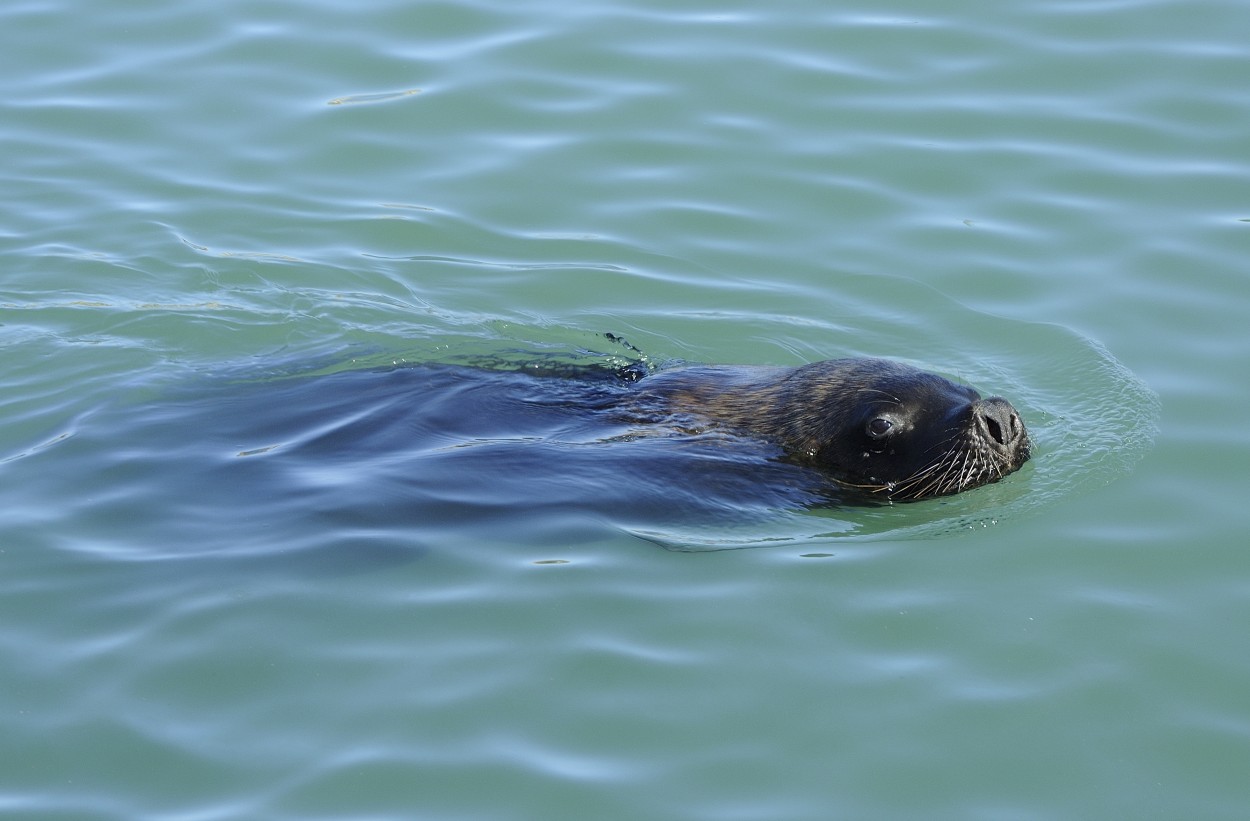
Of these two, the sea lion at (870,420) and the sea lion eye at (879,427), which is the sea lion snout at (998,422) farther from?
the sea lion eye at (879,427)

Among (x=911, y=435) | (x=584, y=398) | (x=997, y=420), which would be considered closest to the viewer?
(x=997, y=420)

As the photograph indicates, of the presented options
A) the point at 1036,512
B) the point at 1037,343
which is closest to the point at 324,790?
the point at 1036,512

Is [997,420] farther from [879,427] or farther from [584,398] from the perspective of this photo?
[584,398]

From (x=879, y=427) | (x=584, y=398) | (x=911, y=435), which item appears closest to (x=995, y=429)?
(x=911, y=435)

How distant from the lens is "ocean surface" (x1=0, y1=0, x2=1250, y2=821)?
5859 millimetres

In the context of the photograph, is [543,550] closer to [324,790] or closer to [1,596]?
[324,790]

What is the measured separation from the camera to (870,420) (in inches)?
311

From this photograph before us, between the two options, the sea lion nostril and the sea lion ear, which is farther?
the sea lion ear

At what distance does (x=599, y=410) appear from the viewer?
336 inches

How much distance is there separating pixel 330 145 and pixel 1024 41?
18.9 feet

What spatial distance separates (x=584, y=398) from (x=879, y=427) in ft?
5.63

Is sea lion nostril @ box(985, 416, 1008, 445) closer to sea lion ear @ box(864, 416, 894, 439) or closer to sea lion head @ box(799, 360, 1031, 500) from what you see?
sea lion head @ box(799, 360, 1031, 500)

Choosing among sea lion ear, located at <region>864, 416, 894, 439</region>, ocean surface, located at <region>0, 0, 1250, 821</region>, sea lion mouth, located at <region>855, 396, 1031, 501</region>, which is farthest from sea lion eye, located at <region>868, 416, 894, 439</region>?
ocean surface, located at <region>0, 0, 1250, 821</region>

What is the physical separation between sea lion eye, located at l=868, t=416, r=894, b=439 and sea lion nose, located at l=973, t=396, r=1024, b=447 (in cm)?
46
